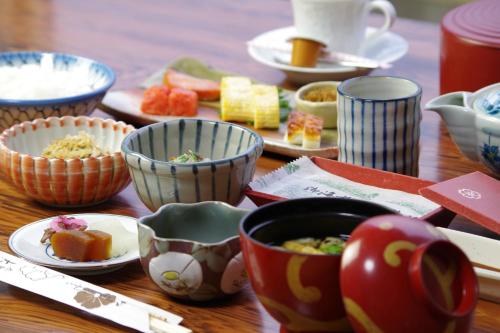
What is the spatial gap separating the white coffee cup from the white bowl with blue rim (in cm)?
44

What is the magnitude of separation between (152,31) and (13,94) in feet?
2.37

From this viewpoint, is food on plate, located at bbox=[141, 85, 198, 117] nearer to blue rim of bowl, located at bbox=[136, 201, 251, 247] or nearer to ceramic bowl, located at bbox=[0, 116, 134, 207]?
ceramic bowl, located at bbox=[0, 116, 134, 207]

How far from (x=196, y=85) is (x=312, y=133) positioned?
14.0 inches

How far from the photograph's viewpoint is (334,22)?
6.08 ft

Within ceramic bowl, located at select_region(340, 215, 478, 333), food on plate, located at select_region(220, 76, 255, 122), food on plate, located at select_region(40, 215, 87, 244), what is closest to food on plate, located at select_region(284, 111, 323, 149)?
food on plate, located at select_region(220, 76, 255, 122)

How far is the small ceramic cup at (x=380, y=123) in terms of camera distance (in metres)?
1.22

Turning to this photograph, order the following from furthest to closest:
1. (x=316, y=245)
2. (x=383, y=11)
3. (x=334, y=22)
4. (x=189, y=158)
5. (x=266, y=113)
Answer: (x=383, y=11) → (x=334, y=22) → (x=266, y=113) → (x=189, y=158) → (x=316, y=245)

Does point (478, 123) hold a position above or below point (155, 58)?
above

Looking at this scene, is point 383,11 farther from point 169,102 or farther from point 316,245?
point 316,245

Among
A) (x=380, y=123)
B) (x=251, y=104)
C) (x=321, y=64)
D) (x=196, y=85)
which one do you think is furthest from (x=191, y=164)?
(x=321, y=64)

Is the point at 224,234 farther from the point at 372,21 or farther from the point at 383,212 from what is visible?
the point at 372,21

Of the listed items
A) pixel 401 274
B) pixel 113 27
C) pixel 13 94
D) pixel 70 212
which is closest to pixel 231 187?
pixel 70 212

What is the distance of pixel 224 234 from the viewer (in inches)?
41.5

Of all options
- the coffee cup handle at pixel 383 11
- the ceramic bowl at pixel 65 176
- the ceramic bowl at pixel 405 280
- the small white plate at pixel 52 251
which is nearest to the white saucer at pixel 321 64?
the coffee cup handle at pixel 383 11
